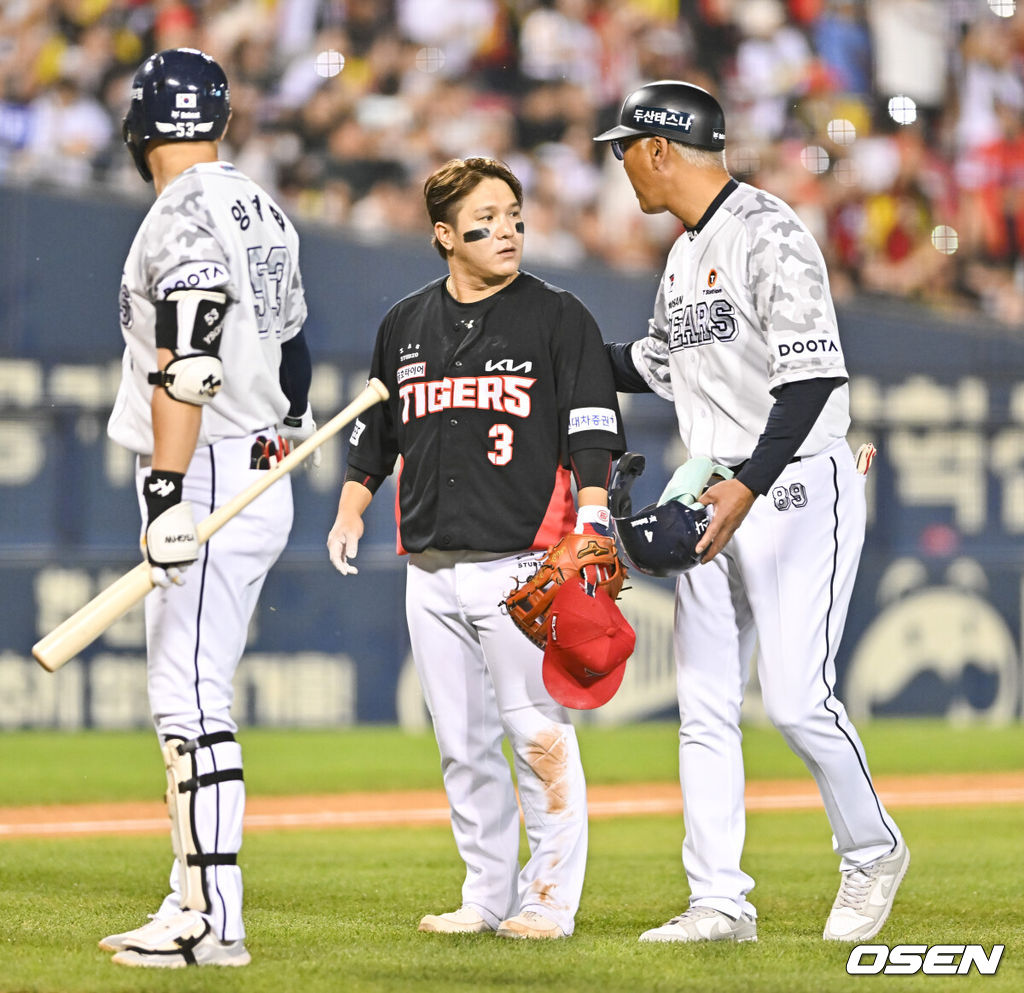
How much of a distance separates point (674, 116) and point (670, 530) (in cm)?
117

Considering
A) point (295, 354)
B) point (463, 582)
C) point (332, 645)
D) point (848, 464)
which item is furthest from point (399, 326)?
point (332, 645)

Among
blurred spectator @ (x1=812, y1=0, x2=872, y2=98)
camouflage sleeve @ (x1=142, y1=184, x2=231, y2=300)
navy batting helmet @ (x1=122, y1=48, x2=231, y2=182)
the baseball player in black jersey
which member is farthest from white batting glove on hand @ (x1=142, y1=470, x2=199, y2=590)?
blurred spectator @ (x1=812, y1=0, x2=872, y2=98)

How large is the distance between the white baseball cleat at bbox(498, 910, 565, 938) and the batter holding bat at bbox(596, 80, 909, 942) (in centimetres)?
24

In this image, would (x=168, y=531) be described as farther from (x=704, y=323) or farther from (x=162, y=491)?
(x=704, y=323)

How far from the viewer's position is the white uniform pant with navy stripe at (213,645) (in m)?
3.97

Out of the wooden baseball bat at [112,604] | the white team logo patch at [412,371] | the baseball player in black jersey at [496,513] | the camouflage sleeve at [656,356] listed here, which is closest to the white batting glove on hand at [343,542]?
the baseball player in black jersey at [496,513]

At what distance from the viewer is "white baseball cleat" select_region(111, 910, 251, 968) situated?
390 centimetres

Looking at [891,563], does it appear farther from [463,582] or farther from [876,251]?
[463,582]

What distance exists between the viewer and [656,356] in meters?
4.84

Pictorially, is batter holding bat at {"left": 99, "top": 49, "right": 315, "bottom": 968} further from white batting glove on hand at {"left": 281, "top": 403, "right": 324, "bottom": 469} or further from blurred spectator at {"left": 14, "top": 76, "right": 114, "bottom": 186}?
blurred spectator at {"left": 14, "top": 76, "right": 114, "bottom": 186}

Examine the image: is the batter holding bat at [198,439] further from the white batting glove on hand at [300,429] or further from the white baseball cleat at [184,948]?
the white batting glove on hand at [300,429]

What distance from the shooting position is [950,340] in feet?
40.0

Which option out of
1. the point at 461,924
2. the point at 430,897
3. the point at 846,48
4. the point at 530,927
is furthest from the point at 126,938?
the point at 846,48

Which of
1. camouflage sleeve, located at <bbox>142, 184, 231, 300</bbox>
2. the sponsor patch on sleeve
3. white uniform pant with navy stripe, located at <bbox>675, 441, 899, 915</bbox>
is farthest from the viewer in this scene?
the sponsor patch on sleeve
